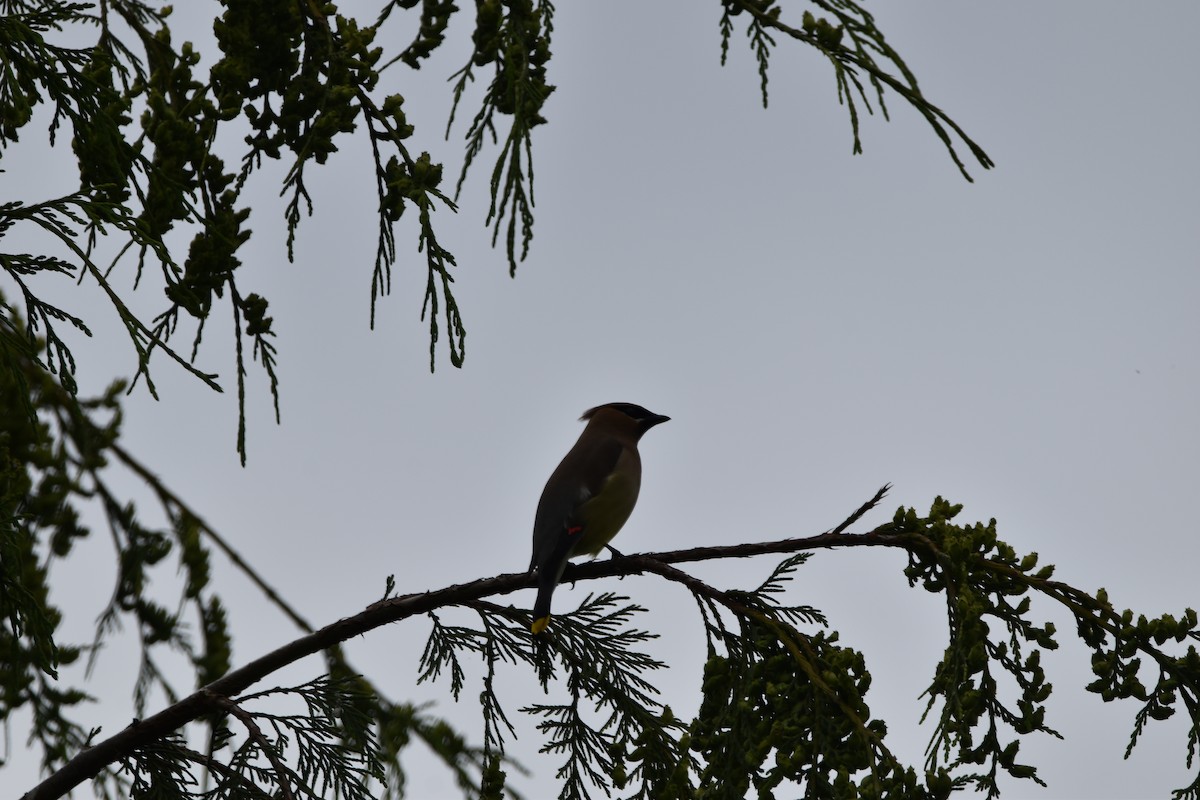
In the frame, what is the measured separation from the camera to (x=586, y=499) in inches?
200

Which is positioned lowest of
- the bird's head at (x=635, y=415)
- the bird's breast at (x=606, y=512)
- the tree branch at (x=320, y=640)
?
the tree branch at (x=320, y=640)

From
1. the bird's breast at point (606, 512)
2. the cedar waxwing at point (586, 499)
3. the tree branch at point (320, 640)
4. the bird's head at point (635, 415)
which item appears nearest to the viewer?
the tree branch at point (320, 640)

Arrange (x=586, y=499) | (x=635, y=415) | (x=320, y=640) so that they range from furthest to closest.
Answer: (x=635, y=415) < (x=586, y=499) < (x=320, y=640)

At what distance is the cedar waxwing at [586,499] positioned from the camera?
4758mm

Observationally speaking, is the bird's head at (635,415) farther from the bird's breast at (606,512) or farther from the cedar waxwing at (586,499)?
the bird's breast at (606,512)

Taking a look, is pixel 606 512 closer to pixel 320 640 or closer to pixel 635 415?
pixel 635 415

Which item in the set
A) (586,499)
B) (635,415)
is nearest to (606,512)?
(586,499)

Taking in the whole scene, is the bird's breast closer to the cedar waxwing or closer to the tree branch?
the cedar waxwing

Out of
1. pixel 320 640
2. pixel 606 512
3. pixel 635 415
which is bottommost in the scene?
pixel 320 640

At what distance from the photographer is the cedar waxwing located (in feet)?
15.6

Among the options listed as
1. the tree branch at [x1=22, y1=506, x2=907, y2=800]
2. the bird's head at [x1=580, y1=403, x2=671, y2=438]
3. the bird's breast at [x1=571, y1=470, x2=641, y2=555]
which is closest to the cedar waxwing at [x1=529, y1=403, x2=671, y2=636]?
the bird's breast at [x1=571, y1=470, x2=641, y2=555]

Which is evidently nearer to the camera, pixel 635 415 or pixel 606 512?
pixel 606 512

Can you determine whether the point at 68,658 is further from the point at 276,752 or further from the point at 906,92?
the point at 906,92

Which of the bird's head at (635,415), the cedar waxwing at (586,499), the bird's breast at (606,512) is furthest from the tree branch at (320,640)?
→ the bird's head at (635,415)
